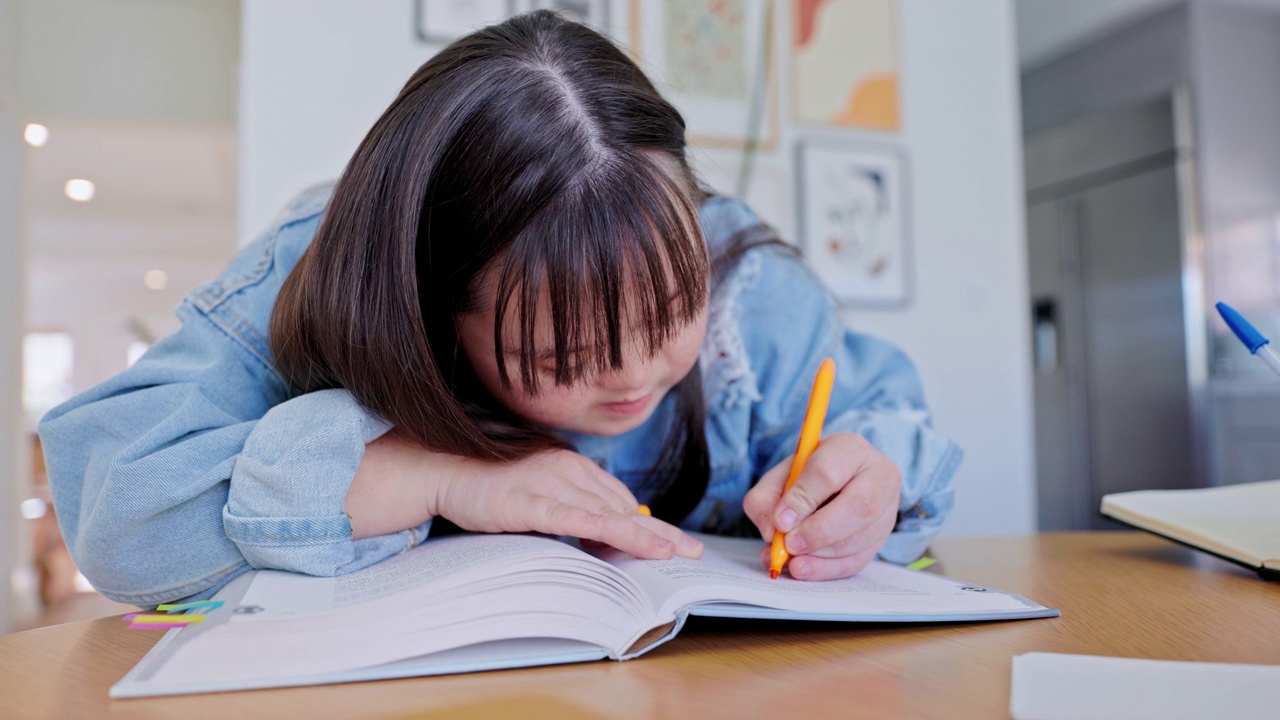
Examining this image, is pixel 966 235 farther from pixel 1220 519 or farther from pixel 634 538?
pixel 634 538

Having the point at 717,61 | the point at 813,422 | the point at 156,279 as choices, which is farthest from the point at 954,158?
the point at 156,279

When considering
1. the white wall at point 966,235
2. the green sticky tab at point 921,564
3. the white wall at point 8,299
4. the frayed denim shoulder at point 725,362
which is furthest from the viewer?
the white wall at point 966,235

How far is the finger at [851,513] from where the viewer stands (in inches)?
22.5

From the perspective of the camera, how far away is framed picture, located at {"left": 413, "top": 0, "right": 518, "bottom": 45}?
2225 mm

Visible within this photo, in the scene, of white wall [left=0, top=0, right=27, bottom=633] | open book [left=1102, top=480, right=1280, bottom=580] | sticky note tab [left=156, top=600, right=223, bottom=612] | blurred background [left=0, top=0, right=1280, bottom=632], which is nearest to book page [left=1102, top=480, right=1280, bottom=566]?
open book [left=1102, top=480, right=1280, bottom=580]

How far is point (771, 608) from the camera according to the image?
477 mm

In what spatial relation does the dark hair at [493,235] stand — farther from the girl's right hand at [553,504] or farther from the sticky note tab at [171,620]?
the sticky note tab at [171,620]

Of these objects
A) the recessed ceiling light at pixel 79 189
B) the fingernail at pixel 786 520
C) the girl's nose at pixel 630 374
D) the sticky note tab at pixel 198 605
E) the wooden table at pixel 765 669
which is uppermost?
the recessed ceiling light at pixel 79 189

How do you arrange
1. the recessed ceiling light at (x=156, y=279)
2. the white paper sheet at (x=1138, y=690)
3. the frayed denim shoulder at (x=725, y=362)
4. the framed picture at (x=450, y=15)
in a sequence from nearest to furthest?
1. the white paper sheet at (x=1138, y=690)
2. the frayed denim shoulder at (x=725, y=362)
3. the framed picture at (x=450, y=15)
4. the recessed ceiling light at (x=156, y=279)

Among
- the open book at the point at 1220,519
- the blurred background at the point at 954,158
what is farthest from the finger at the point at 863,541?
the blurred background at the point at 954,158

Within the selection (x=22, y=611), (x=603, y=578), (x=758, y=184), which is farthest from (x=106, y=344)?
(x=603, y=578)

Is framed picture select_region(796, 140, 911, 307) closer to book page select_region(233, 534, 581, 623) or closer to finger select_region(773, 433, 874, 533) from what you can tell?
finger select_region(773, 433, 874, 533)

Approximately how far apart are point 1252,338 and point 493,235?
516 millimetres

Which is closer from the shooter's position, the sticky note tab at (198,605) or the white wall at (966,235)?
the sticky note tab at (198,605)
